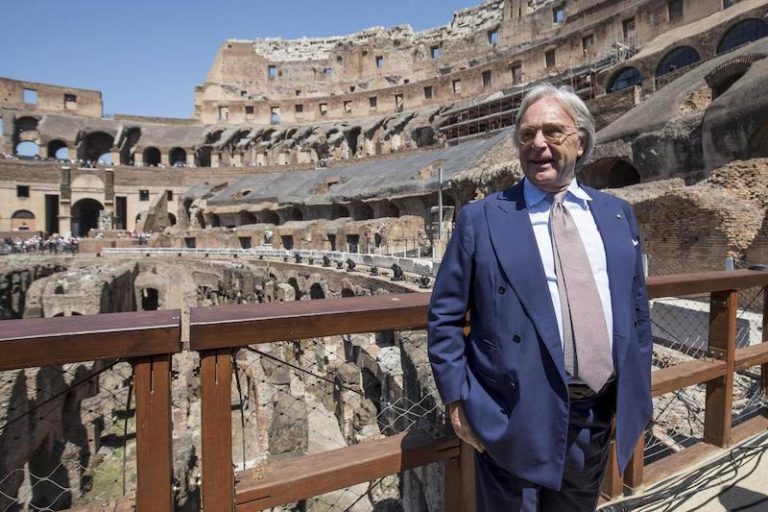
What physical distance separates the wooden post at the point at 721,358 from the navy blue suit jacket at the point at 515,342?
154 cm

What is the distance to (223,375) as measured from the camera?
1487mm

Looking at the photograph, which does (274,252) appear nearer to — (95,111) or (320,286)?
(320,286)

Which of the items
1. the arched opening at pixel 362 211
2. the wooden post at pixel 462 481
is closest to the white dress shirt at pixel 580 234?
the wooden post at pixel 462 481

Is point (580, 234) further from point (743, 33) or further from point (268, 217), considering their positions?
point (268, 217)

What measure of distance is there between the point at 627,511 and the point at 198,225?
40737 mm

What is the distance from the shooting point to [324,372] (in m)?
12.4

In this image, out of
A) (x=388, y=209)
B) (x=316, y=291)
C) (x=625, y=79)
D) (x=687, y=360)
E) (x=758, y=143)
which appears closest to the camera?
(x=687, y=360)

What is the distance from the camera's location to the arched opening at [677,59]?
977 inches

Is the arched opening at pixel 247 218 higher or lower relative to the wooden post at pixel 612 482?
higher

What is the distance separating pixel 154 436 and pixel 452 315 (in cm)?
108

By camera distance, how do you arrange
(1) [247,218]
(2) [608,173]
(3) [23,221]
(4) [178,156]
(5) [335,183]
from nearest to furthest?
(2) [608,173] → (5) [335,183] → (1) [247,218] → (3) [23,221] → (4) [178,156]

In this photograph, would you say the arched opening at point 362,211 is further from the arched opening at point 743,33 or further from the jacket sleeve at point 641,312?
the jacket sleeve at point 641,312

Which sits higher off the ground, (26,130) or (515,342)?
(26,130)

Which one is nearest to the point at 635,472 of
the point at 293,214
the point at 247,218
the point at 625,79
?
the point at 625,79
